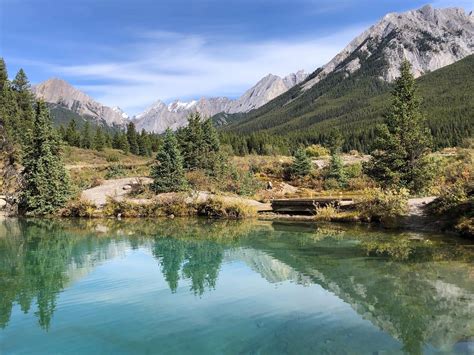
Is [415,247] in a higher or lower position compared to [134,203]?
lower

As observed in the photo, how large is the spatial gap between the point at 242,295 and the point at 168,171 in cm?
2680

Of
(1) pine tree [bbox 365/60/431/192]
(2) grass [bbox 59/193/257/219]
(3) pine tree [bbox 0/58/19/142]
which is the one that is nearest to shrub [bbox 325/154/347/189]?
(1) pine tree [bbox 365/60/431/192]

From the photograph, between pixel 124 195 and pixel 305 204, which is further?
pixel 124 195

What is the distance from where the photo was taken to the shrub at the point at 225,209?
3238 centimetres

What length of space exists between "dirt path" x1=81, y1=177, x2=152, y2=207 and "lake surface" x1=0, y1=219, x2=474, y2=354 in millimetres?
14498

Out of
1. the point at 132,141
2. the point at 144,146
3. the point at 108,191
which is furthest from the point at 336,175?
the point at 132,141

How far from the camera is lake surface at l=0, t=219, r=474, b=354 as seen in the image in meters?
8.95

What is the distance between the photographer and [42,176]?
36812 mm

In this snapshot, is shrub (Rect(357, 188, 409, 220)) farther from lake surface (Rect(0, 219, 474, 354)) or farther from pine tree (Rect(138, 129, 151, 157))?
pine tree (Rect(138, 129, 151, 157))

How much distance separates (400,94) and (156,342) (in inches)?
1093

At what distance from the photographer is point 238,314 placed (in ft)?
35.3

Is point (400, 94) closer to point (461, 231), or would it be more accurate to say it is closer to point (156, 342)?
point (461, 231)

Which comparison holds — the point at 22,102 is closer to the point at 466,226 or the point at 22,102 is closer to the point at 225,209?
the point at 225,209

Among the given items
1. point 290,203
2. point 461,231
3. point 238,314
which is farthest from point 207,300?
point 290,203
